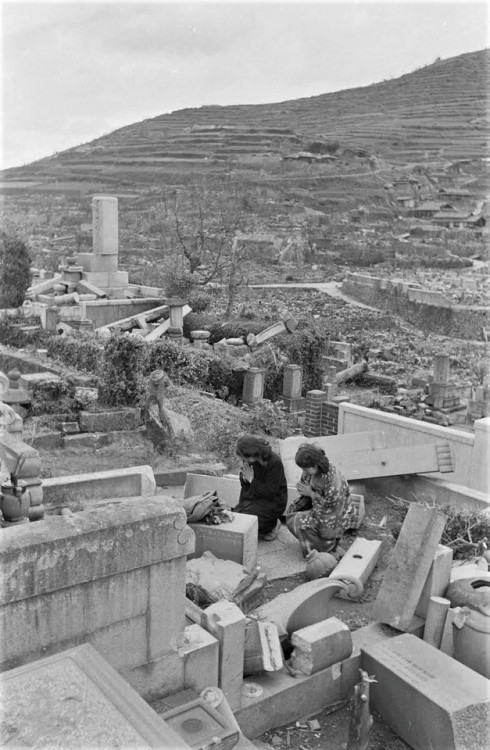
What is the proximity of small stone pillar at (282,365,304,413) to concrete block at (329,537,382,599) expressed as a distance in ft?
34.2

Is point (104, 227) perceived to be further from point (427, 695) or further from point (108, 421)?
point (427, 695)

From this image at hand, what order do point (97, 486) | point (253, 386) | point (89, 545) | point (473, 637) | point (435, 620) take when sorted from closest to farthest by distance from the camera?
point (89, 545) → point (473, 637) → point (435, 620) → point (97, 486) → point (253, 386)

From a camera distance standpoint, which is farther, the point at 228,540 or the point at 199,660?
the point at 228,540

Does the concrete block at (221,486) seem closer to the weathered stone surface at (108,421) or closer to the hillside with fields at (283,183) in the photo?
the weathered stone surface at (108,421)

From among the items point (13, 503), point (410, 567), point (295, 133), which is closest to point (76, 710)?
point (13, 503)

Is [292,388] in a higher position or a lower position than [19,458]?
lower

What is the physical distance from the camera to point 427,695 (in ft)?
13.2

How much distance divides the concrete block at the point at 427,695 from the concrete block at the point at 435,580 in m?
0.43

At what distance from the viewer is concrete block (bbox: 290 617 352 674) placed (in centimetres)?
427

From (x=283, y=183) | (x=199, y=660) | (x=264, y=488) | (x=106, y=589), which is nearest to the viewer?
(x=106, y=589)

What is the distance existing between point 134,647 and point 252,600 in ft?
5.03

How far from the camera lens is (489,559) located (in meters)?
5.66

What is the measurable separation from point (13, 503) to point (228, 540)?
173 centimetres

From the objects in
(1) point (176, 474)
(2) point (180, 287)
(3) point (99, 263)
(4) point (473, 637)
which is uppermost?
(3) point (99, 263)
